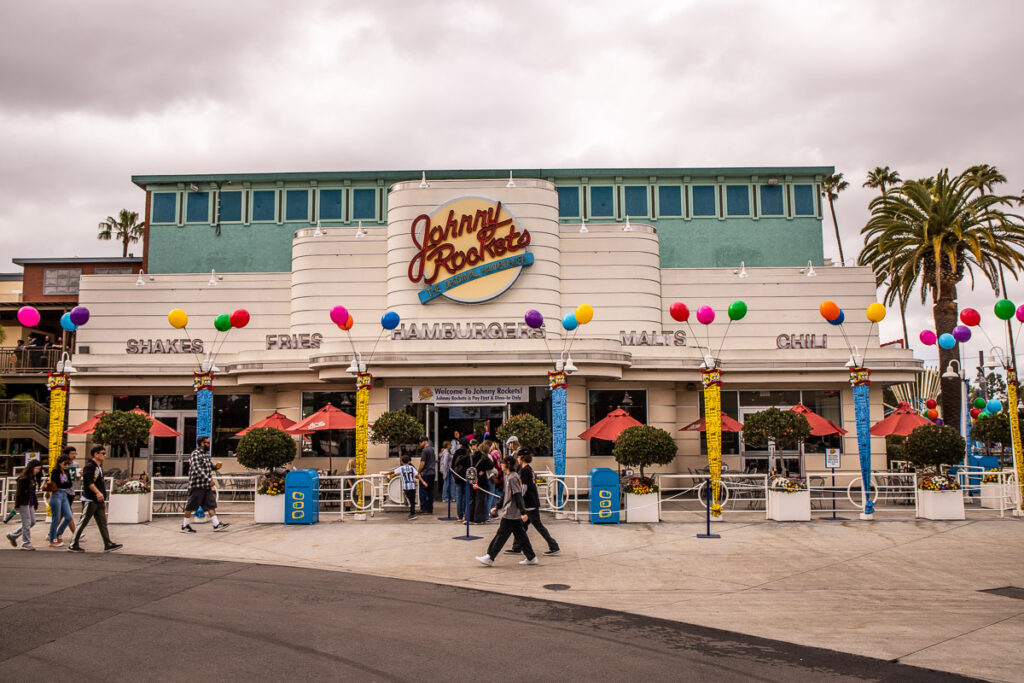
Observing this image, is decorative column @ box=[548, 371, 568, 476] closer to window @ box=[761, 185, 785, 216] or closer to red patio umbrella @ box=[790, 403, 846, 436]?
red patio umbrella @ box=[790, 403, 846, 436]

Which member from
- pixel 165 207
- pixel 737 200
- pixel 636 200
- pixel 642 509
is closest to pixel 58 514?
pixel 642 509

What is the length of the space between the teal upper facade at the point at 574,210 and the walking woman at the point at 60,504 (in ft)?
63.9

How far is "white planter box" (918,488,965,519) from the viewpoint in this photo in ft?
59.4

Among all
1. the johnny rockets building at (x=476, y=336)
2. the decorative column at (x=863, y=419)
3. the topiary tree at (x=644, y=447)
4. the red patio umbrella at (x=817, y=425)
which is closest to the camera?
the topiary tree at (x=644, y=447)

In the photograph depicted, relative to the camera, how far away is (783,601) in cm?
1082

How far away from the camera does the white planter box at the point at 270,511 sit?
17.9 meters

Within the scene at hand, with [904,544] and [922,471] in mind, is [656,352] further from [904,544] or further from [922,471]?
[904,544]

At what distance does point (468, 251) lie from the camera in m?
25.5

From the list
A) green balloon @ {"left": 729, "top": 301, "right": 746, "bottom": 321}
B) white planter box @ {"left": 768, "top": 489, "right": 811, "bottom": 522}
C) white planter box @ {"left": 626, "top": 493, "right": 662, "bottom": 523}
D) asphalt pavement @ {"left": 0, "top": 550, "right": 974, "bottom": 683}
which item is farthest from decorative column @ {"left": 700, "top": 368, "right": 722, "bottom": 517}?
asphalt pavement @ {"left": 0, "top": 550, "right": 974, "bottom": 683}

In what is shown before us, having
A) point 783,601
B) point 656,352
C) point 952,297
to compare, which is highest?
point 952,297

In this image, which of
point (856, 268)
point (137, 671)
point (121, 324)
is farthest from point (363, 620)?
point (856, 268)

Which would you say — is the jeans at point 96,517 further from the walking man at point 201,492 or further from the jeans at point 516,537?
the jeans at point 516,537

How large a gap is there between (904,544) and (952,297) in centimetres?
1733

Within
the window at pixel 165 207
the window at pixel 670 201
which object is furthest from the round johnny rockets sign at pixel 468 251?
the window at pixel 165 207
